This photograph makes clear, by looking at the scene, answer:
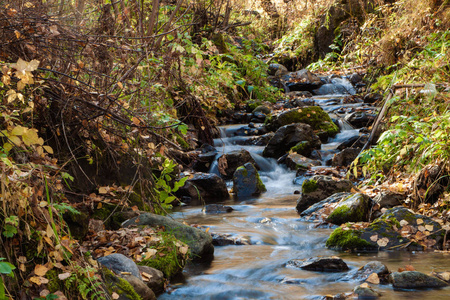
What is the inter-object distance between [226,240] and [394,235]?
6.56 ft

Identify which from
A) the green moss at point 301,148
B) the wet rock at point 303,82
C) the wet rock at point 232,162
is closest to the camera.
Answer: the wet rock at point 232,162

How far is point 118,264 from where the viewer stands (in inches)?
137

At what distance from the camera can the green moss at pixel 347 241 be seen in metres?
5.11

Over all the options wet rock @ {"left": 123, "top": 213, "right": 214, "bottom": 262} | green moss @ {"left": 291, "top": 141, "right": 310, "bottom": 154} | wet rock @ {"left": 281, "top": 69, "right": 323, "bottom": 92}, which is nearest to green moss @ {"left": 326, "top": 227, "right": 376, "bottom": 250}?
wet rock @ {"left": 123, "top": 213, "right": 214, "bottom": 262}

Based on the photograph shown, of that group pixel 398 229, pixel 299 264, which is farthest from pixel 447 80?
pixel 299 264

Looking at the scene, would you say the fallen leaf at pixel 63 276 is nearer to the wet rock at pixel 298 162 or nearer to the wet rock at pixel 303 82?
the wet rock at pixel 298 162

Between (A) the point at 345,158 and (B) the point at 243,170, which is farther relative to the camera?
(A) the point at 345,158

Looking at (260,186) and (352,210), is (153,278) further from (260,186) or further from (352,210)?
(260,186)

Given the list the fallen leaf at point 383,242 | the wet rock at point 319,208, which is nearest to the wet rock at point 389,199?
the wet rock at point 319,208

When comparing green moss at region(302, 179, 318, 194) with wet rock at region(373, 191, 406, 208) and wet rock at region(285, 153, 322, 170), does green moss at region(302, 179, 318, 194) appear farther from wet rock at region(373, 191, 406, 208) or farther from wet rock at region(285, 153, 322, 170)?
wet rock at region(285, 153, 322, 170)

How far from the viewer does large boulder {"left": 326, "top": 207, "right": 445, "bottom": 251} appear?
5.02 metres

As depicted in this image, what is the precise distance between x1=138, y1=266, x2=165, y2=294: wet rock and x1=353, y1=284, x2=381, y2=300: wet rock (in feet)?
5.44

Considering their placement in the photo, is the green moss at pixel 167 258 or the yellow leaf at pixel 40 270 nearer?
the yellow leaf at pixel 40 270

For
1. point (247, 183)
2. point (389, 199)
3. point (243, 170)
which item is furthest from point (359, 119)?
point (389, 199)
